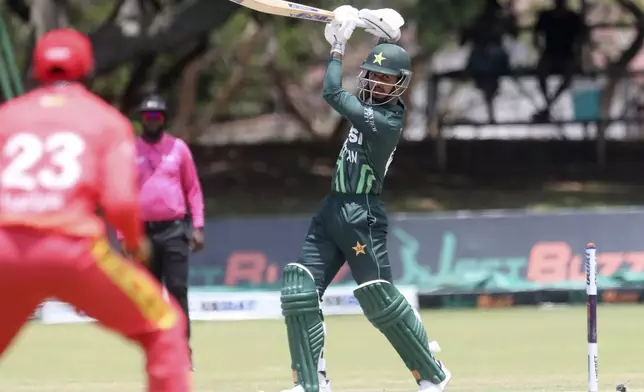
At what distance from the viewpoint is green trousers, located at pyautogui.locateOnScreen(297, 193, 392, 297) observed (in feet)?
24.8

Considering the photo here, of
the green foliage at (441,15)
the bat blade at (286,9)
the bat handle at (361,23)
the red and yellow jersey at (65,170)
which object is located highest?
the green foliage at (441,15)

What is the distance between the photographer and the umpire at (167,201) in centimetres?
978

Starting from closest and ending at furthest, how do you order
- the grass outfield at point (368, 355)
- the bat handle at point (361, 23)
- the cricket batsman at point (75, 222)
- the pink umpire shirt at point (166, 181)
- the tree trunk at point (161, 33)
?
1. the cricket batsman at point (75, 222)
2. the bat handle at point (361, 23)
3. the grass outfield at point (368, 355)
4. the pink umpire shirt at point (166, 181)
5. the tree trunk at point (161, 33)

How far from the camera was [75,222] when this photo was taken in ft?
16.8

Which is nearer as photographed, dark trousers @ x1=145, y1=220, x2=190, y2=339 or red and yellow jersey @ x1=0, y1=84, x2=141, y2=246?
red and yellow jersey @ x1=0, y1=84, x2=141, y2=246

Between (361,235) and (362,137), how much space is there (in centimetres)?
59

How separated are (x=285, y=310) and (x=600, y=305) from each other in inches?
310

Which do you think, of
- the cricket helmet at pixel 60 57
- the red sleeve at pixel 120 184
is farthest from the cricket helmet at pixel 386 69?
the red sleeve at pixel 120 184

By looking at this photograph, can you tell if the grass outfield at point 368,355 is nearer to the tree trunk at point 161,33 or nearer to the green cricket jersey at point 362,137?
the green cricket jersey at point 362,137

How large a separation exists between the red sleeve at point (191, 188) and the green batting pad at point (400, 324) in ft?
8.72

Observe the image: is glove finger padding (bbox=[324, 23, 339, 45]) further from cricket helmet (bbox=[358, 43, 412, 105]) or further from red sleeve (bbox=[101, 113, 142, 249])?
red sleeve (bbox=[101, 113, 142, 249])

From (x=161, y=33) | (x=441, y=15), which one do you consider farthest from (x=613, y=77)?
(x=161, y=33)

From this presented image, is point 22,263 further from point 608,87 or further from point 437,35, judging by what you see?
point 608,87

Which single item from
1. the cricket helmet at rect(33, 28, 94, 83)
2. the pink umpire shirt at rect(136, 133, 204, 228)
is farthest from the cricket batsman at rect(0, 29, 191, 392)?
the pink umpire shirt at rect(136, 133, 204, 228)
